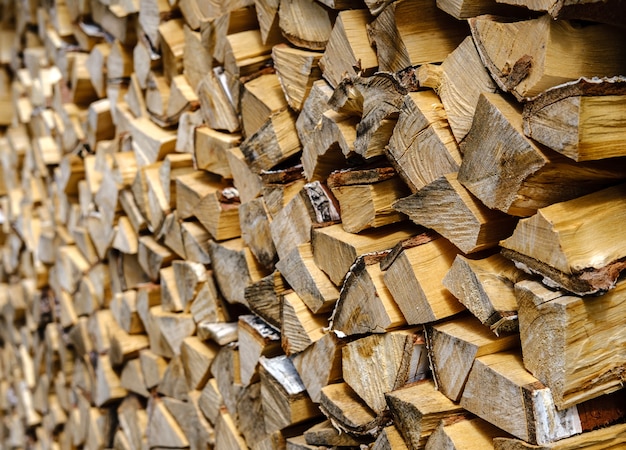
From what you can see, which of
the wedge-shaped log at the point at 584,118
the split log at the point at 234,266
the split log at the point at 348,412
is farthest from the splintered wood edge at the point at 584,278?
the split log at the point at 234,266

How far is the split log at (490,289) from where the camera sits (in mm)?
800

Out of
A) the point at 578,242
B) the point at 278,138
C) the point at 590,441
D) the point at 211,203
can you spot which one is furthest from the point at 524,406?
the point at 211,203

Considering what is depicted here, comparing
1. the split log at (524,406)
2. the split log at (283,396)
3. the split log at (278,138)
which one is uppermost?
the split log at (278,138)

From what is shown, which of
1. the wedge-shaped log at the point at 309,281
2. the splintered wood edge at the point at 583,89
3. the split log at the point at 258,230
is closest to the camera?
the splintered wood edge at the point at 583,89

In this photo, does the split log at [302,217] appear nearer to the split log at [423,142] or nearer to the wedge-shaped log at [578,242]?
the split log at [423,142]

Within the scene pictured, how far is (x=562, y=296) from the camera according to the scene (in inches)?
29.2

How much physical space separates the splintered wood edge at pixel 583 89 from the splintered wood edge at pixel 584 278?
0.15 m

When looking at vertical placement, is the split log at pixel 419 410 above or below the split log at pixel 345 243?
below

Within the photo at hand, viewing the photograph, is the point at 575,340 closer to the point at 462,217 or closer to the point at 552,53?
the point at 462,217

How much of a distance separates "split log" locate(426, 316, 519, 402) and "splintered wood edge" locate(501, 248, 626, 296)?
11cm

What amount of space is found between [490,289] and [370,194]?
8.5 inches

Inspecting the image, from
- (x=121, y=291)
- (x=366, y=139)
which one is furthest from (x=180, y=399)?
(x=366, y=139)

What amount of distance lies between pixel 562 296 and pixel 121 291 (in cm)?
125

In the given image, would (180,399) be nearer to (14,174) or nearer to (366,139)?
(366,139)
